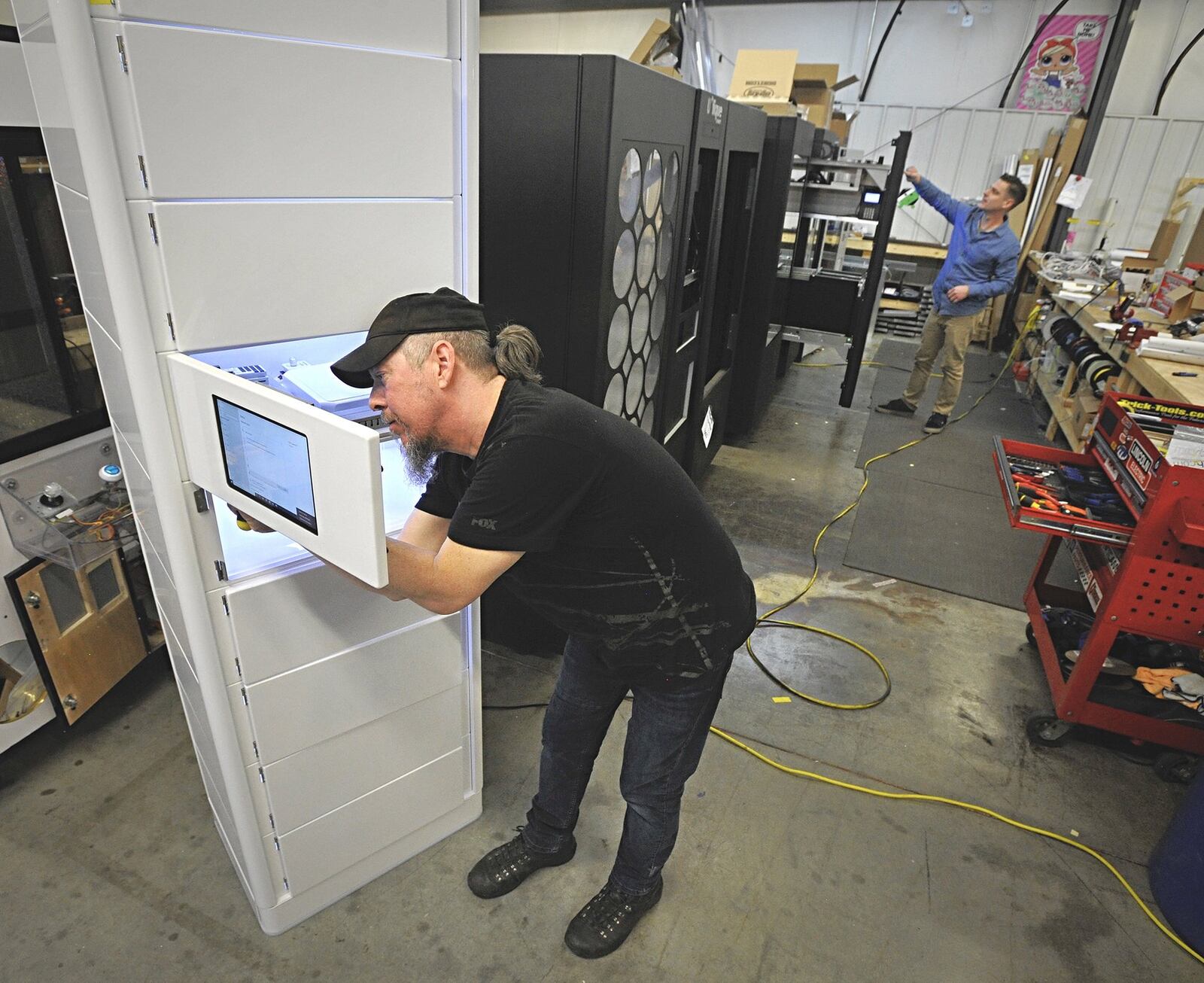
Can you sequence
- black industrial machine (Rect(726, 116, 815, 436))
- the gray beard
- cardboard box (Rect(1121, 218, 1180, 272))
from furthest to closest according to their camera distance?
cardboard box (Rect(1121, 218, 1180, 272)), black industrial machine (Rect(726, 116, 815, 436)), the gray beard

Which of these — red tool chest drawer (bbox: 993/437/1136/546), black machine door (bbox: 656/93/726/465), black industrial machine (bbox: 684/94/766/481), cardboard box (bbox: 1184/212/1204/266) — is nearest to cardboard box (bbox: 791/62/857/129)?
black industrial machine (bbox: 684/94/766/481)

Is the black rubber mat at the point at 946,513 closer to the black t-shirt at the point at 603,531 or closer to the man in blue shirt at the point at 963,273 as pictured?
the man in blue shirt at the point at 963,273

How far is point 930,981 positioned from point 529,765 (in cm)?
117

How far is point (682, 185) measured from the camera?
262cm

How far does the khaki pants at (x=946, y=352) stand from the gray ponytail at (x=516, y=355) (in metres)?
4.38

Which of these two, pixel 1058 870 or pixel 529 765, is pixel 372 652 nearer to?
pixel 529 765

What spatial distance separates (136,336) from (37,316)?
132cm

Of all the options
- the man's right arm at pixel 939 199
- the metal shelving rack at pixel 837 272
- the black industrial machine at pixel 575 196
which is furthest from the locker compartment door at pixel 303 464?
the man's right arm at pixel 939 199

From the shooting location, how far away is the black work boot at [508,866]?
186 centimetres

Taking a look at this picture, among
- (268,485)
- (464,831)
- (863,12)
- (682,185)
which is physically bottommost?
(464,831)

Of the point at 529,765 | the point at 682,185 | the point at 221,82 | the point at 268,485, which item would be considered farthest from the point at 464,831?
the point at 682,185

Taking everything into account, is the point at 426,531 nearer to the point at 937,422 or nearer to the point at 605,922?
the point at 605,922

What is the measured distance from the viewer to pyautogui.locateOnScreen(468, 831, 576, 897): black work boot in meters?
1.86

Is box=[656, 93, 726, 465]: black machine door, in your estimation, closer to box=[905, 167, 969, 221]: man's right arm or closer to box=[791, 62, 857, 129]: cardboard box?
box=[791, 62, 857, 129]: cardboard box
